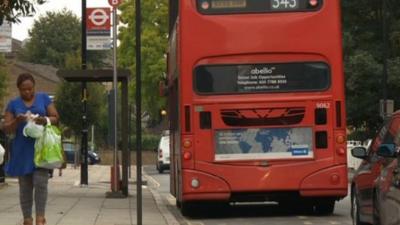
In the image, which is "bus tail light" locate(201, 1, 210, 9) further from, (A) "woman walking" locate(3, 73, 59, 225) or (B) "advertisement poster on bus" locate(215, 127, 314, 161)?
(A) "woman walking" locate(3, 73, 59, 225)

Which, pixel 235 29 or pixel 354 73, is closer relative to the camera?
pixel 235 29

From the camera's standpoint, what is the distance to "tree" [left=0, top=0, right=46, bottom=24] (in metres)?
14.6

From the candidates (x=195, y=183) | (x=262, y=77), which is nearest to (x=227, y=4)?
(x=262, y=77)

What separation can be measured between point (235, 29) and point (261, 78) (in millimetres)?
959

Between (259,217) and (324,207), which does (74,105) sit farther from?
(324,207)

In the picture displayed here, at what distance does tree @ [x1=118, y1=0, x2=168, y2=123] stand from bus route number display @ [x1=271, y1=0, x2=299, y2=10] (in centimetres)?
4474

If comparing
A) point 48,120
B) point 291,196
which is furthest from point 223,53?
point 48,120

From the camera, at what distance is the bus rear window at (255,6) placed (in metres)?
14.2

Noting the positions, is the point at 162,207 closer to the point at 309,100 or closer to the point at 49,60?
the point at 309,100

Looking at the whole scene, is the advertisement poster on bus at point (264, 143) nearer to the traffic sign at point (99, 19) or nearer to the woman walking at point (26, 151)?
the woman walking at point (26, 151)

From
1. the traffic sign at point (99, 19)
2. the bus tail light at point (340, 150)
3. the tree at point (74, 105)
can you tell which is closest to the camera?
the bus tail light at point (340, 150)

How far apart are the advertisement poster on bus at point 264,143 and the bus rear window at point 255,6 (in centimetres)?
209

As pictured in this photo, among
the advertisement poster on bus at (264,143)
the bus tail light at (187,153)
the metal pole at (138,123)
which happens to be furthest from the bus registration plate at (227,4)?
the metal pole at (138,123)

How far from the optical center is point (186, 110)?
13891 millimetres
